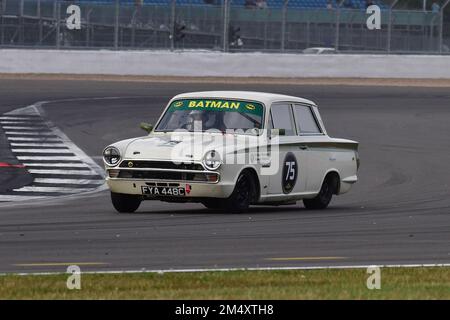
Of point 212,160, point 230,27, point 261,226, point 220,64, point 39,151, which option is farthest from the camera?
point 230,27

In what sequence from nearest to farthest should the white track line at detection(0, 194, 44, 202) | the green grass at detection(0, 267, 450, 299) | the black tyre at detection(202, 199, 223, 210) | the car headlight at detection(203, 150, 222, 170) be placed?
the green grass at detection(0, 267, 450, 299) < the car headlight at detection(203, 150, 222, 170) < the black tyre at detection(202, 199, 223, 210) < the white track line at detection(0, 194, 44, 202)

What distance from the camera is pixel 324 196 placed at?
15250 millimetres

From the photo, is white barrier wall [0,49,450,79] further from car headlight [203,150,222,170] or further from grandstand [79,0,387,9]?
car headlight [203,150,222,170]

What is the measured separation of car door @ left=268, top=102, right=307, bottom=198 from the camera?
1416 cm

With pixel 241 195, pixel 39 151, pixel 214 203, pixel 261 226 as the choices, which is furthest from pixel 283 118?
pixel 39 151

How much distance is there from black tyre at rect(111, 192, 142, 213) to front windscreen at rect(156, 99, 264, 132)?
101cm

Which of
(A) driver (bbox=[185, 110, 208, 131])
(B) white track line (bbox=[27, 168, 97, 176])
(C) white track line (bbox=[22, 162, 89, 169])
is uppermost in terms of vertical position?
(A) driver (bbox=[185, 110, 208, 131])

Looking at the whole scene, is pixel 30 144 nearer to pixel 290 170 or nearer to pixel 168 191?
pixel 290 170

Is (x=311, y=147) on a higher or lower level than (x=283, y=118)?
lower

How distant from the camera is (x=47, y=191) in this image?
16875 mm

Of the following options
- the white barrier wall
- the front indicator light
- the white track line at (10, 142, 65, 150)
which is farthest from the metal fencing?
the front indicator light

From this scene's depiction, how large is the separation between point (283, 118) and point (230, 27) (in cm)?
2322

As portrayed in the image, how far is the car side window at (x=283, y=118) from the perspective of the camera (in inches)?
574
